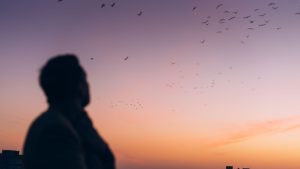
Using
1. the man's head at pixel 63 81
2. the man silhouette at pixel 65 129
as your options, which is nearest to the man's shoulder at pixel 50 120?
the man silhouette at pixel 65 129

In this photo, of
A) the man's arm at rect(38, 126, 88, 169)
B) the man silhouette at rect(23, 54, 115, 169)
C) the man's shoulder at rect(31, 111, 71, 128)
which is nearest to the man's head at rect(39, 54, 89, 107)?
the man silhouette at rect(23, 54, 115, 169)

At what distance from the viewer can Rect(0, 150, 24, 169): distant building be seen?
194ft

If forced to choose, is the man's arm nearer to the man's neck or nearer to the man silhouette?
the man silhouette

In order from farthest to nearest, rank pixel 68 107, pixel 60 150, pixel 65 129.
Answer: pixel 68 107
pixel 65 129
pixel 60 150

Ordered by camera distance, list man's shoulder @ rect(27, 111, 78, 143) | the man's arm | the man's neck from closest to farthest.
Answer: the man's arm, man's shoulder @ rect(27, 111, 78, 143), the man's neck

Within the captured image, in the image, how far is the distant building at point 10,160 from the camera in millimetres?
59225

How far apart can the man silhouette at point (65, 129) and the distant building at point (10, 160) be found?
5895 cm

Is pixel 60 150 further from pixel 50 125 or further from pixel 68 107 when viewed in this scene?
pixel 68 107

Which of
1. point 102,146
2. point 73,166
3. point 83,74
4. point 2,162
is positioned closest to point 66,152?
point 73,166

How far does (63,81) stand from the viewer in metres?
3.54

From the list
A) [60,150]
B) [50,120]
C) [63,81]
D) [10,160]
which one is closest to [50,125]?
[50,120]

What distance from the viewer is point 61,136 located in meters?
3.11

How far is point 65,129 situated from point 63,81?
0.54 meters

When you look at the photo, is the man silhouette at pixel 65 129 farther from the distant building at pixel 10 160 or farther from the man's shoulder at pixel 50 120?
the distant building at pixel 10 160
